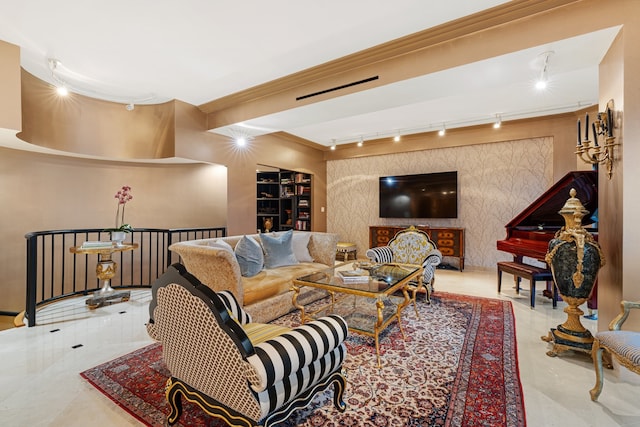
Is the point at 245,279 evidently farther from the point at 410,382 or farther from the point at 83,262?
the point at 83,262

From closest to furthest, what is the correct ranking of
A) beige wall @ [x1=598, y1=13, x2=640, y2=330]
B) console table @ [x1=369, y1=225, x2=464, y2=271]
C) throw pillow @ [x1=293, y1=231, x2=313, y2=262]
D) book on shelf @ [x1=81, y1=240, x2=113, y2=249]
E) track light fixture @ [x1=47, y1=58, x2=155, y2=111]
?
1. beige wall @ [x1=598, y1=13, x2=640, y2=330]
2. track light fixture @ [x1=47, y1=58, x2=155, y2=111]
3. book on shelf @ [x1=81, y1=240, x2=113, y2=249]
4. throw pillow @ [x1=293, y1=231, x2=313, y2=262]
5. console table @ [x1=369, y1=225, x2=464, y2=271]

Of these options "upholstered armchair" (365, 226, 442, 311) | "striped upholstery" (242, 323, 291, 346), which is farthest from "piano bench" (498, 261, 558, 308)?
"striped upholstery" (242, 323, 291, 346)

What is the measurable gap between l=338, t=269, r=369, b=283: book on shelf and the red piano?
193 cm

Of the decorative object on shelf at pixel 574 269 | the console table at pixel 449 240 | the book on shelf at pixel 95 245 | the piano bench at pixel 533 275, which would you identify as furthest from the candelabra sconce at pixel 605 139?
the book on shelf at pixel 95 245

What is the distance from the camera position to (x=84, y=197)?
4738 mm

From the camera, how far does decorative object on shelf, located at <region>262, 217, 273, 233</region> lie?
6826 mm

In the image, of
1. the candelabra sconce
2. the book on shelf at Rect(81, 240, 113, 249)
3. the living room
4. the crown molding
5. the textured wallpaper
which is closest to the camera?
the candelabra sconce

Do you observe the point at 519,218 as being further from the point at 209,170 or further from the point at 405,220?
the point at 209,170

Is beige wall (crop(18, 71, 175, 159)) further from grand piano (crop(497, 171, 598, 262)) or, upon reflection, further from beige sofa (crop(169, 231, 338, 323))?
grand piano (crop(497, 171, 598, 262))

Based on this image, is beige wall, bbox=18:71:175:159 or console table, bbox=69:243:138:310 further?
beige wall, bbox=18:71:175:159

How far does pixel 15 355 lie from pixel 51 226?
2.87 m

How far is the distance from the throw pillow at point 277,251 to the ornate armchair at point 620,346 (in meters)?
2.89

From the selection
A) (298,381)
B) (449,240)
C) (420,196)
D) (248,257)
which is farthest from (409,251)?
(298,381)

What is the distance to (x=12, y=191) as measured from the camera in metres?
4.14
